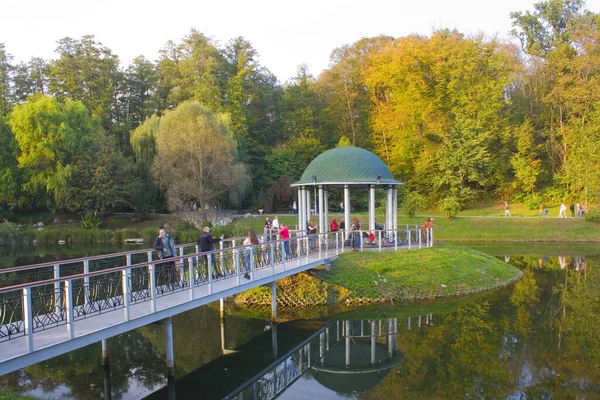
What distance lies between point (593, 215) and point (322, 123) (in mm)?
32253

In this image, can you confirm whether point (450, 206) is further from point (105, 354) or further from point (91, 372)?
point (91, 372)

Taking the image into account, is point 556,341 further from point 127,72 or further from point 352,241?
point 127,72

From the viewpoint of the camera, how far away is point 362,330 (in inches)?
624

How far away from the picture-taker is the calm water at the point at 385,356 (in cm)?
1135

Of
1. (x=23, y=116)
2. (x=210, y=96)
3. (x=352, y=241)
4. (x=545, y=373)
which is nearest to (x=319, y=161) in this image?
(x=352, y=241)

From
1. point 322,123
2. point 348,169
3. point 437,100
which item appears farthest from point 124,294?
point 322,123

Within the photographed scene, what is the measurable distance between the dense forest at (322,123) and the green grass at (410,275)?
21443 mm

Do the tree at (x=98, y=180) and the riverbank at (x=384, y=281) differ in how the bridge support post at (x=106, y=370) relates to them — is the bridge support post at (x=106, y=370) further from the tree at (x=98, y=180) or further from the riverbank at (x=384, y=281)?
the tree at (x=98, y=180)

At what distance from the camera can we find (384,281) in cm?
1927

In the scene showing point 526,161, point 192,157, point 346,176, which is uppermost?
point 192,157

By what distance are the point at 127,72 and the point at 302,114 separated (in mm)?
24522

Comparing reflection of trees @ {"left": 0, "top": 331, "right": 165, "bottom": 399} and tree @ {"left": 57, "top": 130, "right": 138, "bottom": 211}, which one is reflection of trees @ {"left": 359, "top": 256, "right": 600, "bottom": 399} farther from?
tree @ {"left": 57, "top": 130, "right": 138, "bottom": 211}

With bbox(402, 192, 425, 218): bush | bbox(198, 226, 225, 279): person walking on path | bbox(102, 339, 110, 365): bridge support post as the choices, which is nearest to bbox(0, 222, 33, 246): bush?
bbox(402, 192, 425, 218): bush

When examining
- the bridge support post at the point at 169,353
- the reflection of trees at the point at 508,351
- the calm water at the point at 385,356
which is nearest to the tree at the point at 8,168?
the calm water at the point at 385,356
